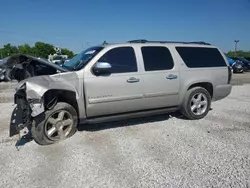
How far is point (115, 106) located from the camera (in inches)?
183

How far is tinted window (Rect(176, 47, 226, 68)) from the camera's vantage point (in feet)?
18.0

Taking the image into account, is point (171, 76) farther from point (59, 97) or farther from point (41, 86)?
point (41, 86)

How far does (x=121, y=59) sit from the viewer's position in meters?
4.70

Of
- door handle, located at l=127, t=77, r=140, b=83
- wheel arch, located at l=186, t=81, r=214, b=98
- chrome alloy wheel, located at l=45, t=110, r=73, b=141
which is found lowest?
chrome alloy wheel, located at l=45, t=110, r=73, b=141

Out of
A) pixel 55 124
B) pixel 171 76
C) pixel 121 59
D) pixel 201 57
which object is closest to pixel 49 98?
pixel 55 124

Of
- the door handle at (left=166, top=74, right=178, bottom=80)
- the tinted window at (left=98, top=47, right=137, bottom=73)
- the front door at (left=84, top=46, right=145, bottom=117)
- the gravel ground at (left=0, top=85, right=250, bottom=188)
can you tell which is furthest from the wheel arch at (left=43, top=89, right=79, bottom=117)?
the door handle at (left=166, top=74, right=178, bottom=80)

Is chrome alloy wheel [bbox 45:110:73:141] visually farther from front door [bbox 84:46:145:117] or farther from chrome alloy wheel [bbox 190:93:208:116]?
chrome alloy wheel [bbox 190:93:208:116]

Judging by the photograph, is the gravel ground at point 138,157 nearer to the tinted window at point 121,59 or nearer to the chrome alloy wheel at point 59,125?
the chrome alloy wheel at point 59,125

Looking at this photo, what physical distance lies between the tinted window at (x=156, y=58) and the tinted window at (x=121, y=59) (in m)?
0.28

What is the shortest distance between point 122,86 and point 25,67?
2.01m

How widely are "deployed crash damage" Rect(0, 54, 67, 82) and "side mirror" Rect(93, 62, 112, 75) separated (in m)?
A: 0.59

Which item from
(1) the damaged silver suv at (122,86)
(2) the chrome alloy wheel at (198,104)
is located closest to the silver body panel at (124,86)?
(1) the damaged silver suv at (122,86)

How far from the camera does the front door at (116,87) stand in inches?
173

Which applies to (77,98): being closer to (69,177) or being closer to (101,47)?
(101,47)
